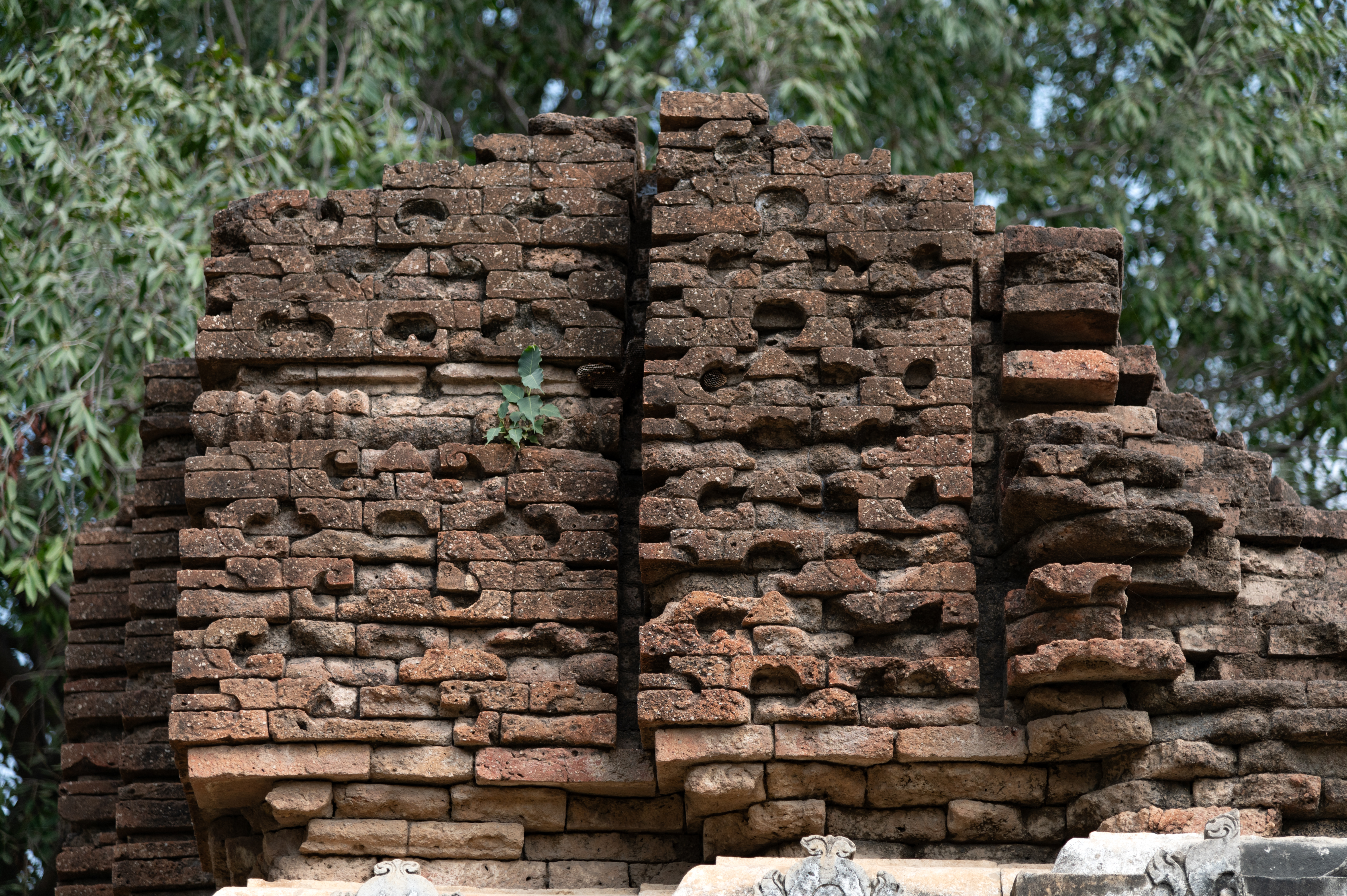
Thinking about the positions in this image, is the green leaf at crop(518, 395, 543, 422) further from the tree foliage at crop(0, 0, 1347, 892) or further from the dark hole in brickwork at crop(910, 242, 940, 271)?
the tree foliage at crop(0, 0, 1347, 892)

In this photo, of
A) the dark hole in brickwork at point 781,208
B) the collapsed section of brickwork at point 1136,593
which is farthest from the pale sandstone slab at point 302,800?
the dark hole in brickwork at point 781,208

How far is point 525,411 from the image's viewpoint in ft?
18.2

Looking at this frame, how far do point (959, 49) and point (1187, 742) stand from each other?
929cm

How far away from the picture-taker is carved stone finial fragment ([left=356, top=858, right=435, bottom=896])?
4.71 m

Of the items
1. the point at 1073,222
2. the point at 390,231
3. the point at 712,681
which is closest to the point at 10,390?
the point at 390,231

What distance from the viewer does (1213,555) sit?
5.14 metres

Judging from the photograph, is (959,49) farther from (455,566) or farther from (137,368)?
(455,566)

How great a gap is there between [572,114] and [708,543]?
9.66 metres

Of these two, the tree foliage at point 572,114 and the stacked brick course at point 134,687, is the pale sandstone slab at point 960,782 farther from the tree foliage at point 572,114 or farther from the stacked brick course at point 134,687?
the tree foliage at point 572,114

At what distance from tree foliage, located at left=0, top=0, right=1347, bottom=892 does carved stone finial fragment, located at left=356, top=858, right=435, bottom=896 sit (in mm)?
4555

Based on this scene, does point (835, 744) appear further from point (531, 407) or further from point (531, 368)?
point (531, 368)

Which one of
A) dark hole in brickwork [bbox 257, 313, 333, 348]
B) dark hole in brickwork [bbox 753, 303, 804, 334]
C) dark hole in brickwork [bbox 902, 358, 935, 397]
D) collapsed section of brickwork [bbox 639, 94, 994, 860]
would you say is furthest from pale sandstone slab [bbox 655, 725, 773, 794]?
dark hole in brickwork [bbox 257, 313, 333, 348]

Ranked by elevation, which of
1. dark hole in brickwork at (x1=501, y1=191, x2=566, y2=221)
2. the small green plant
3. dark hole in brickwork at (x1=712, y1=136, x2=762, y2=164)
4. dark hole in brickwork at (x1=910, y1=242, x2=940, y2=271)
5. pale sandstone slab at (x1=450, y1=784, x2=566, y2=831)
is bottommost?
pale sandstone slab at (x1=450, y1=784, x2=566, y2=831)

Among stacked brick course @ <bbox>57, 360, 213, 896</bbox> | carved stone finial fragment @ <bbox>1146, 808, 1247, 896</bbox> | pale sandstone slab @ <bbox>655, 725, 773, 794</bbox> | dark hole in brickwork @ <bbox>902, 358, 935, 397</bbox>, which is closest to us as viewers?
carved stone finial fragment @ <bbox>1146, 808, 1247, 896</bbox>
